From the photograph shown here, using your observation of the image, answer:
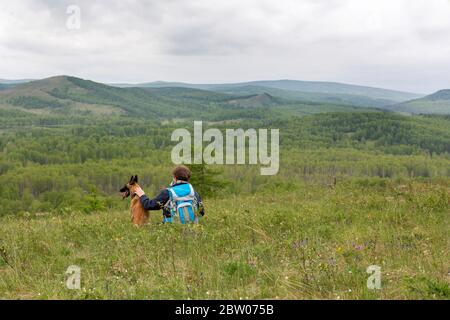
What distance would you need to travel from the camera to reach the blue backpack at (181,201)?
863 centimetres

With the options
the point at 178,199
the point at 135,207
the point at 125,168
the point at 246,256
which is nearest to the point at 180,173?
the point at 178,199

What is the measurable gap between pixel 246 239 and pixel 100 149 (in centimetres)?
15129

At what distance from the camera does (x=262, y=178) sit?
111 metres

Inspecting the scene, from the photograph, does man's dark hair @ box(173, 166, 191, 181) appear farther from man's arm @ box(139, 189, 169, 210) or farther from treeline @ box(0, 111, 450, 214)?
treeline @ box(0, 111, 450, 214)

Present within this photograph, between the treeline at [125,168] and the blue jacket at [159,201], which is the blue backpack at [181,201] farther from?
the treeline at [125,168]

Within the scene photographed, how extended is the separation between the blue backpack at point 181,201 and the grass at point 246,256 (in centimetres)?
53

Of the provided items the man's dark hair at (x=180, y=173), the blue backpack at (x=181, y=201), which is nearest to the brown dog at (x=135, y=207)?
the blue backpack at (x=181, y=201)

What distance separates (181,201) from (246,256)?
8.74 feet

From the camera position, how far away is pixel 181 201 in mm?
8664

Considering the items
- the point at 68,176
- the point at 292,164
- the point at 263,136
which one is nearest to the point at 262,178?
the point at 292,164

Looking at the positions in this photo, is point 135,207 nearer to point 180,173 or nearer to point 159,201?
point 159,201

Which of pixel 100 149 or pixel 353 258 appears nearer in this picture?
pixel 353 258
